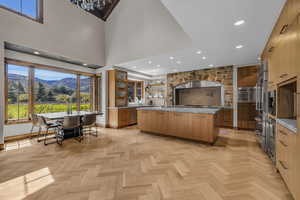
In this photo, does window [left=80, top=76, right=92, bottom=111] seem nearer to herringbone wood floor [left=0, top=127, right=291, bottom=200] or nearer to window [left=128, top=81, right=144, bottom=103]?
window [left=128, top=81, right=144, bottom=103]

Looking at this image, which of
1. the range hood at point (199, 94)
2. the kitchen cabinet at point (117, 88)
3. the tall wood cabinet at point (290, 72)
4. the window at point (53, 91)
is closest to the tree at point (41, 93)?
the window at point (53, 91)

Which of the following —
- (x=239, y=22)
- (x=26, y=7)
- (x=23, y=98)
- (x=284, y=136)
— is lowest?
(x=284, y=136)

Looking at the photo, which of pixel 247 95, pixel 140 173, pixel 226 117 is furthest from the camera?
pixel 226 117

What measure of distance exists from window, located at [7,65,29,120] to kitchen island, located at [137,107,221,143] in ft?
12.3

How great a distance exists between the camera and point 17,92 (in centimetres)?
405

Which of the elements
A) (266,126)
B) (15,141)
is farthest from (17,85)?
(266,126)

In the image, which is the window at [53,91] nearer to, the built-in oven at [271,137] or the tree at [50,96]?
the tree at [50,96]

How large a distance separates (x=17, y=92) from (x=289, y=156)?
636cm

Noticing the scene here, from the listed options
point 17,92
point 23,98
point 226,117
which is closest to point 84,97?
point 23,98

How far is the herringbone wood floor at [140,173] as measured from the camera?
166 cm

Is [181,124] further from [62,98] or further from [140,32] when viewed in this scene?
[62,98]

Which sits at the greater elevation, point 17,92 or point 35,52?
point 35,52

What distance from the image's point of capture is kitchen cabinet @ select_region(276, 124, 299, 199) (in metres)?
1.43

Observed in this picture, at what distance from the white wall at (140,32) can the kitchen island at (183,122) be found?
1885 millimetres
